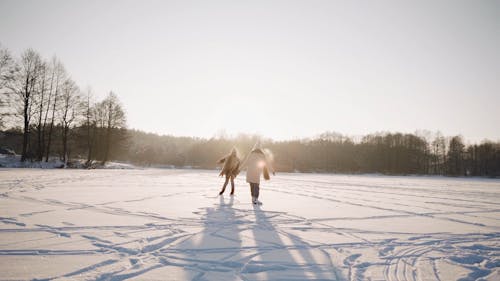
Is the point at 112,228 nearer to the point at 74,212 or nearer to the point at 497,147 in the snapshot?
the point at 74,212

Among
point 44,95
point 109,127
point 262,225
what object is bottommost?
point 262,225

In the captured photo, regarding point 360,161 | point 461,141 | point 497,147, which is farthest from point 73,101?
point 497,147

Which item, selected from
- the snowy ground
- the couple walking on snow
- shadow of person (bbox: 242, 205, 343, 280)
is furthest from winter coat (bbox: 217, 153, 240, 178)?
shadow of person (bbox: 242, 205, 343, 280)

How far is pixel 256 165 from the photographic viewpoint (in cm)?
874

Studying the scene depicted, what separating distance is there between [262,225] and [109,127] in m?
39.9

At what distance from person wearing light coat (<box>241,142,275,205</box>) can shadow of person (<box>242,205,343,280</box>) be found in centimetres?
378

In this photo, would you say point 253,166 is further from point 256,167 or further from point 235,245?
point 235,245

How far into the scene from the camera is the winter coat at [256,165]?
336 inches

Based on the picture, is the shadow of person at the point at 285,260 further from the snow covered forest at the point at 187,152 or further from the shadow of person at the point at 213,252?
the snow covered forest at the point at 187,152

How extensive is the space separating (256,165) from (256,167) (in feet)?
0.29

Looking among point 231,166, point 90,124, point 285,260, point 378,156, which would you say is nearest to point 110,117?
point 90,124

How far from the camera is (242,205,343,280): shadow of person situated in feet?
8.86

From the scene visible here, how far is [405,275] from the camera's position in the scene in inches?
112

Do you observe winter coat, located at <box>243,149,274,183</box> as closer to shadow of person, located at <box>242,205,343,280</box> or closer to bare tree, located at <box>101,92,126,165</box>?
shadow of person, located at <box>242,205,343,280</box>
